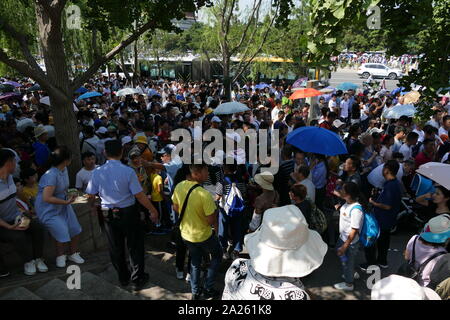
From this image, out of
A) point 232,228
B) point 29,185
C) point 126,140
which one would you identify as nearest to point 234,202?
point 232,228

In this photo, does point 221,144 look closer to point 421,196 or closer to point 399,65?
point 421,196

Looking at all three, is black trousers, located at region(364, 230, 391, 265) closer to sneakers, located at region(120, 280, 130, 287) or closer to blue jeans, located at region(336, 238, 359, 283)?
blue jeans, located at region(336, 238, 359, 283)

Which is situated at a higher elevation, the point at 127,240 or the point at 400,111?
the point at 400,111

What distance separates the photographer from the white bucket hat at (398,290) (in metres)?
2.08

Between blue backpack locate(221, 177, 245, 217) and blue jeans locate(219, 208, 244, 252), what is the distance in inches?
4.4

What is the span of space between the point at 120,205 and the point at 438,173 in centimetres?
404

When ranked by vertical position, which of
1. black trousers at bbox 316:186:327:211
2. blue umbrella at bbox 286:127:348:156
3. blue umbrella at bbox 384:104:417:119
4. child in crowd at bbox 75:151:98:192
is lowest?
black trousers at bbox 316:186:327:211

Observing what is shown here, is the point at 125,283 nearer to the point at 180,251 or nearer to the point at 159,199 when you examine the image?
the point at 180,251

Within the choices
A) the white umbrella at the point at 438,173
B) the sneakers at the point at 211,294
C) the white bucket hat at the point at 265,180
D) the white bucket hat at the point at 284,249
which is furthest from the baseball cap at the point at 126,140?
the white umbrella at the point at 438,173

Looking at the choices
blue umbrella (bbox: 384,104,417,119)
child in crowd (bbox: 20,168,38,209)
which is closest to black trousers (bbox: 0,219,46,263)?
child in crowd (bbox: 20,168,38,209)

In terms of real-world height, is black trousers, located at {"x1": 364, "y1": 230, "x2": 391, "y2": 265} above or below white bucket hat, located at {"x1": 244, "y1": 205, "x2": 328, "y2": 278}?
below

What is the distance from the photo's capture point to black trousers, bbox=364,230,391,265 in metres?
4.99

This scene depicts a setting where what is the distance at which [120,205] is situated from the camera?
402 cm
